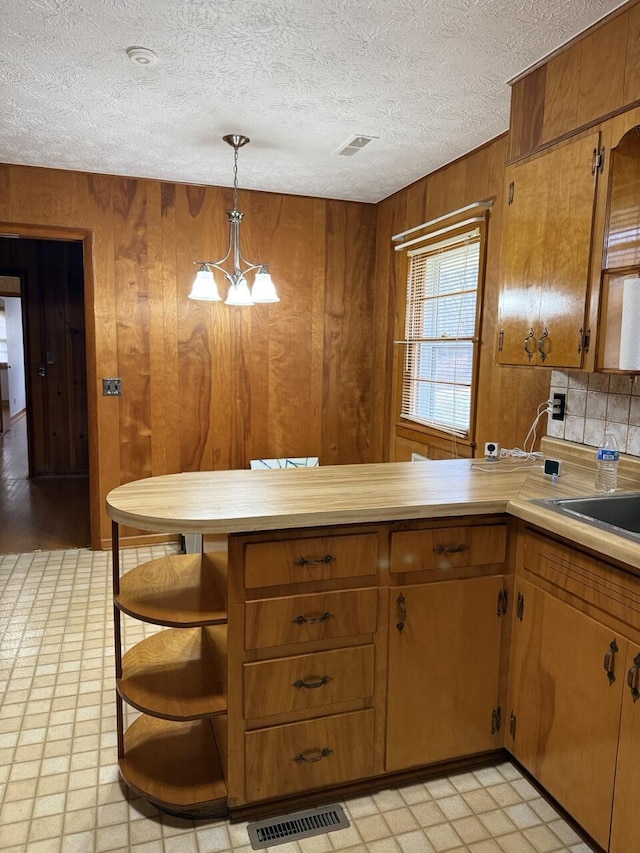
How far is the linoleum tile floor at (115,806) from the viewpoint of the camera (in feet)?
5.72

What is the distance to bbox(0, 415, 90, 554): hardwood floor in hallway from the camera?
4277 millimetres

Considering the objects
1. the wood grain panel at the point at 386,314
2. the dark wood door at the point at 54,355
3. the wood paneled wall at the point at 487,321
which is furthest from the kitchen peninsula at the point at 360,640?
the dark wood door at the point at 54,355

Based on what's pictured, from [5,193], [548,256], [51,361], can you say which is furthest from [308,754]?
[51,361]

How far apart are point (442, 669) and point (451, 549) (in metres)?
0.40

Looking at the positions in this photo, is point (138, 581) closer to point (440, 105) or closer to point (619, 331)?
point (619, 331)

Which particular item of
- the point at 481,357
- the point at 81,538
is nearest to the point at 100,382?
the point at 81,538

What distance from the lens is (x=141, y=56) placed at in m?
2.28

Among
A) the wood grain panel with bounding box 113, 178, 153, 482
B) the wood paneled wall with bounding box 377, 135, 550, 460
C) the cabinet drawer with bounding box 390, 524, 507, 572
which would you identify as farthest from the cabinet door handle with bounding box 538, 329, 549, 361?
the wood grain panel with bounding box 113, 178, 153, 482

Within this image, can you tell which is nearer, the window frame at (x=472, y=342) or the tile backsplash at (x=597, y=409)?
the tile backsplash at (x=597, y=409)

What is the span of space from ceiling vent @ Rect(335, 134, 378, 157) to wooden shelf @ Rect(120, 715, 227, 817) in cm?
278

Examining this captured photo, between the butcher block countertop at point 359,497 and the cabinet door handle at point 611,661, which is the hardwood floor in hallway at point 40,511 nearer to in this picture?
the butcher block countertop at point 359,497

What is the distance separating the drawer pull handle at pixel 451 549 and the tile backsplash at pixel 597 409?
0.82 metres

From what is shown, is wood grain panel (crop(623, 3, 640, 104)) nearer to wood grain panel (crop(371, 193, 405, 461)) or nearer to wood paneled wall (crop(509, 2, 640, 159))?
wood paneled wall (crop(509, 2, 640, 159))

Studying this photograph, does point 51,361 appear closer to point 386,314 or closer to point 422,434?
point 386,314
